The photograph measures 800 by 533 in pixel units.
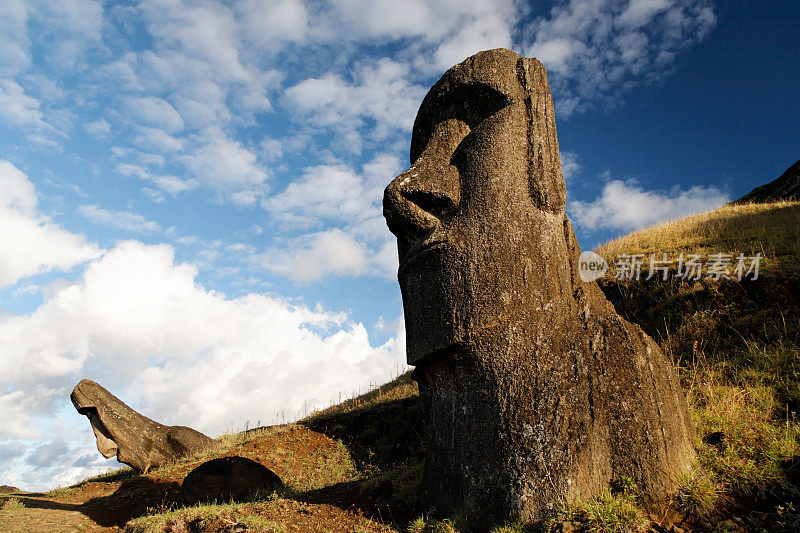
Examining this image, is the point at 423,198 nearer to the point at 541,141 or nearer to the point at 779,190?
the point at 541,141

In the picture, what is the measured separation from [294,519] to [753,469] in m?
3.87

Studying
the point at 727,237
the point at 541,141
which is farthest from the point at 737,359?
the point at 727,237

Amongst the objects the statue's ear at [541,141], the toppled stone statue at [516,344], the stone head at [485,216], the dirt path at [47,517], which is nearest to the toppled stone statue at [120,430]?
the dirt path at [47,517]

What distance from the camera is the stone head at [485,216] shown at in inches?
164

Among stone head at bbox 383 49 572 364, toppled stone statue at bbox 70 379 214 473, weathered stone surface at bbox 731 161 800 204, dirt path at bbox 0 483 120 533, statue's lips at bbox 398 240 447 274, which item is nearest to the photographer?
stone head at bbox 383 49 572 364

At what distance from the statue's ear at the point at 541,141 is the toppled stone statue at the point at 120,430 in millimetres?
10970

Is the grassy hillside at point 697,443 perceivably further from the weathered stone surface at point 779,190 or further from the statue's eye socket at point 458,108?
the weathered stone surface at point 779,190

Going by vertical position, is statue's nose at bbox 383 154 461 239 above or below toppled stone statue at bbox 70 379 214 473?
above

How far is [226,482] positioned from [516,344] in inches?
226

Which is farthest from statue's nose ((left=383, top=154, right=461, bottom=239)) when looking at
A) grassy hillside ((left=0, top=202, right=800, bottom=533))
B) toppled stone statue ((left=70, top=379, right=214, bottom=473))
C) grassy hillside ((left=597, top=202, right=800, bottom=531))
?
toppled stone statue ((left=70, top=379, right=214, bottom=473))

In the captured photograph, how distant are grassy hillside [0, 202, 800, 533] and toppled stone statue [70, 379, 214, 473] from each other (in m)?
0.48

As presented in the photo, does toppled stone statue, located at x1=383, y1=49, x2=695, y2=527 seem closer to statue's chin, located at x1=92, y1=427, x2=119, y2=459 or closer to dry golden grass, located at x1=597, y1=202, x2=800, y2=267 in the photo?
dry golden grass, located at x1=597, y1=202, x2=800, y2=267

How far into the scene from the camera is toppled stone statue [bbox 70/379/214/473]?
11008mm

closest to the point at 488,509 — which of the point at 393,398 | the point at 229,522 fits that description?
the point at 229,522
